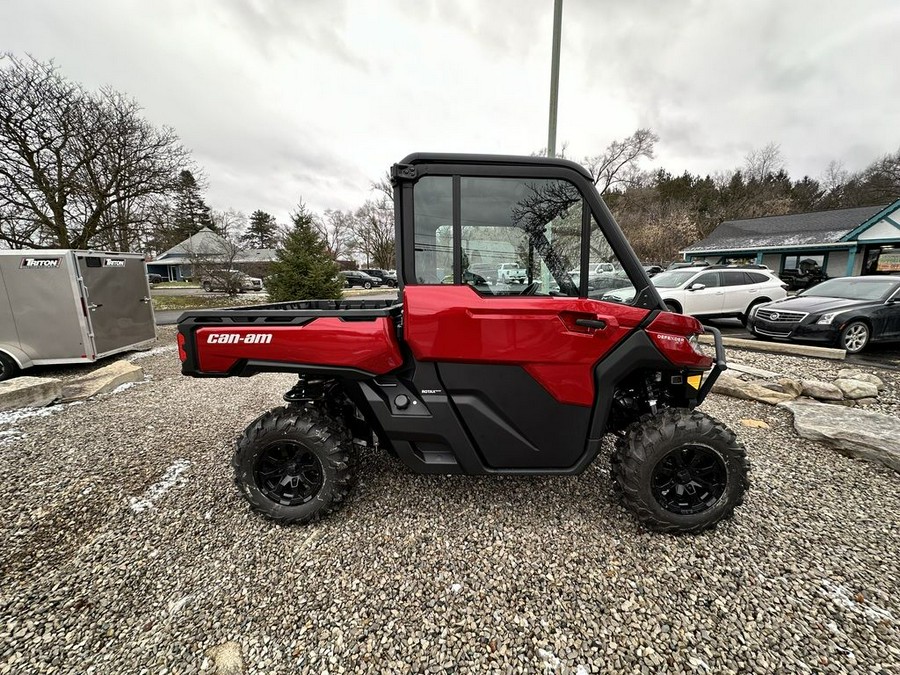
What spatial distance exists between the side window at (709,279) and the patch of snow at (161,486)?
11.3 meters

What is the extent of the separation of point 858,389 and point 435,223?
581 cm

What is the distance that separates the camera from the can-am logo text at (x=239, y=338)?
220 centimetres

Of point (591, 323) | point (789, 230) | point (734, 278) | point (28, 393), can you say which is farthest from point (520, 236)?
point (789, 230)

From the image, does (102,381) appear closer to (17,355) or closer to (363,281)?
(17,355)

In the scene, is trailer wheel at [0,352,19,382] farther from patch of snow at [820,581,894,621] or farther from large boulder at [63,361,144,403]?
patch of snow at [820,581,894,621]

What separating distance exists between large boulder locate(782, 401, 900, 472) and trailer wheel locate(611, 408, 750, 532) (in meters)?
1.95

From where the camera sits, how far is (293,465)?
2.41 metres

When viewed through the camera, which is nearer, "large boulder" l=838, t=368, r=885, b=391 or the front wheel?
"large boulder" l=838, t=368, r=885, b=391

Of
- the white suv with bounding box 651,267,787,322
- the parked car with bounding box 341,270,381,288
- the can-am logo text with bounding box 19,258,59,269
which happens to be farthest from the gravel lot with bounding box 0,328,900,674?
the parked car with bounding box 341,270,381,288

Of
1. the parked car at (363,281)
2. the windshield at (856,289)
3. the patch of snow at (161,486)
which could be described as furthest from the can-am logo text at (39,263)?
the parked car at (363,281)

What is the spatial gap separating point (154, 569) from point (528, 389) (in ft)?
8.00

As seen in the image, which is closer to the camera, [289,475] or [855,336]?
[289,475]

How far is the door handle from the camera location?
2035 millimetres

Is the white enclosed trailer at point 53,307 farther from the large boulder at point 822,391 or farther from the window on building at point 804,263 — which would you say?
the window on building at point 804,263
